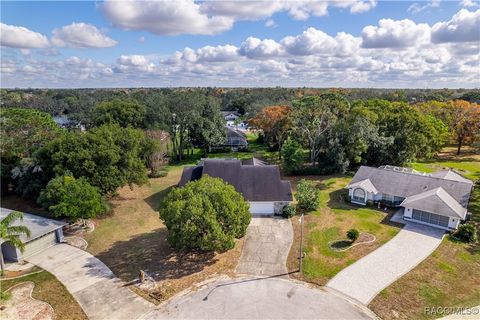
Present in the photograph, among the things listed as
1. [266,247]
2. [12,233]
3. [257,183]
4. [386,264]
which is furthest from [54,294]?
[386,264]

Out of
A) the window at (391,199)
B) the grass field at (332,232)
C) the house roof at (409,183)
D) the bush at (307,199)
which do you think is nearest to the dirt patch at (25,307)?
the grass field at (332,232)

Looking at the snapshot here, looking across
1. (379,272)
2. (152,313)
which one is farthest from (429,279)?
(152,313)

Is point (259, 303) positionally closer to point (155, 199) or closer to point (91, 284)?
point (91, 284)

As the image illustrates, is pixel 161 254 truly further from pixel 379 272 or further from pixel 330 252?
pixel 379 272

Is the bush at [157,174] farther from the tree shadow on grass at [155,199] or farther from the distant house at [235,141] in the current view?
the distant house at [235,141]

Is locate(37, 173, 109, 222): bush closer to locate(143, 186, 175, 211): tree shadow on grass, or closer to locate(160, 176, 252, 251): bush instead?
locate(143, 186, 175, 211): tree shadow on grass

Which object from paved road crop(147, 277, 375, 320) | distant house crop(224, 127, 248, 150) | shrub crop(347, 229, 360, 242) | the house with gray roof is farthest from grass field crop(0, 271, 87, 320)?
distant house crop(224, 127, 248, 150)
